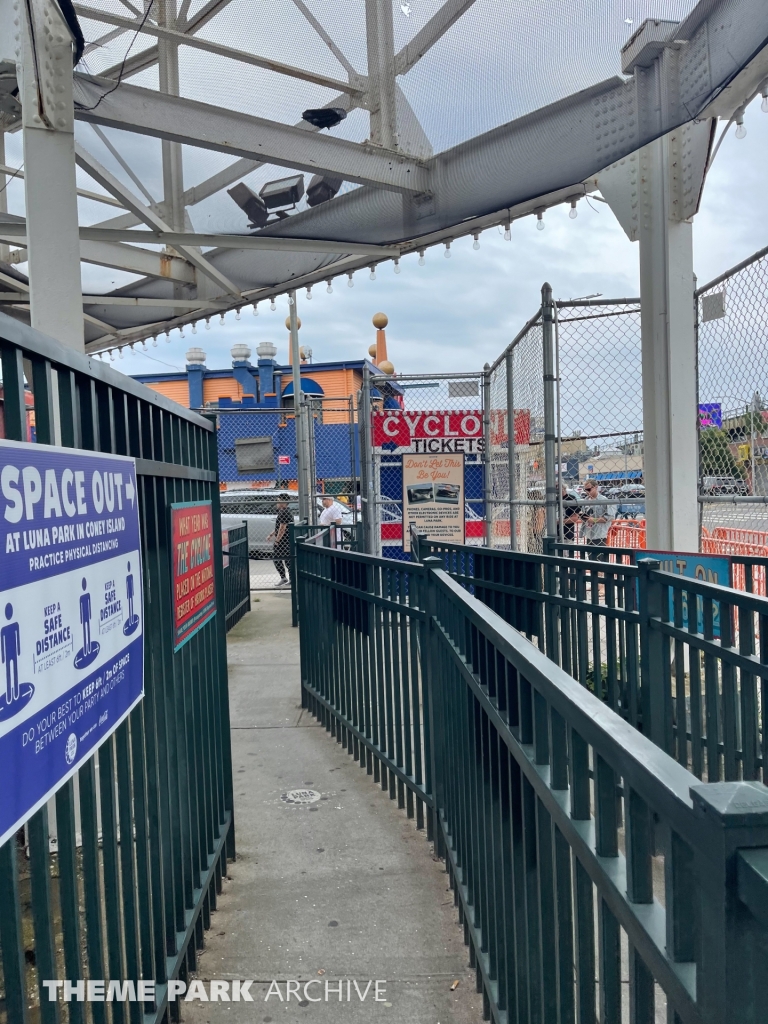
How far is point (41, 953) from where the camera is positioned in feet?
5.43

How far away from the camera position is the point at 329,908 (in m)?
3.45

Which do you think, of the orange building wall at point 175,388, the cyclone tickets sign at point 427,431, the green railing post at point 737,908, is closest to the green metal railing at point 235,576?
the cyclone tickets sign at point 427,431

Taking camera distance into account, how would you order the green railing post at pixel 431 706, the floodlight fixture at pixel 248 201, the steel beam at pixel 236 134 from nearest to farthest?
the green railing post at pixel 431 706
the steel beam at pixel 236 134
the floodlight fixture at pixel 248 201

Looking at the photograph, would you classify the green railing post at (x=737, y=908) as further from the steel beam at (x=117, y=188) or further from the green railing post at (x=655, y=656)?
the steel beam at (x=117, y=188)

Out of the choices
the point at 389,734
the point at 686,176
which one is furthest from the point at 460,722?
the point at 686,176

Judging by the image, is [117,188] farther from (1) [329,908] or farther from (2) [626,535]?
(2) [626,535]

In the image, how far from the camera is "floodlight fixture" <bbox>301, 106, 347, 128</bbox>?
552 cm

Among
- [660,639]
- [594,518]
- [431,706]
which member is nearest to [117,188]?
[431,706]

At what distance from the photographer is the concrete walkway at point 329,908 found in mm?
2818

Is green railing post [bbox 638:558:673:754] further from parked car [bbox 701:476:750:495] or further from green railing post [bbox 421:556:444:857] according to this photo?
parked car [bbox 701:476:750:495]

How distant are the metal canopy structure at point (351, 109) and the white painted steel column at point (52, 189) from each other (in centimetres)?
1

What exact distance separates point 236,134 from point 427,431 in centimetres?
539

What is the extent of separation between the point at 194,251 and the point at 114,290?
1.77m

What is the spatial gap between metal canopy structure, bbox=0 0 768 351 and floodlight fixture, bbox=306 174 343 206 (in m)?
0.03
